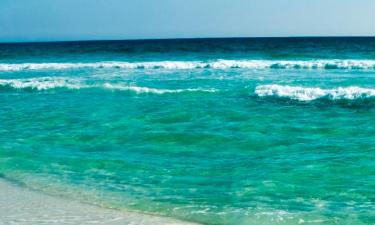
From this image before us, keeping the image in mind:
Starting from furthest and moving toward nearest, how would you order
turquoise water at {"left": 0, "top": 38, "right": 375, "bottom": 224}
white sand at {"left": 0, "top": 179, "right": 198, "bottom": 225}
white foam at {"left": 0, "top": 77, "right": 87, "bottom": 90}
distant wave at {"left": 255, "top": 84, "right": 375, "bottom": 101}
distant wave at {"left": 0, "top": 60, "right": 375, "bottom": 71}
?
distant wave at {"left": 0, "top": 60, "right": 375, "bottom": 71}, white foam at {"left": 0, "top": 77, "right": 87, "bottom": 90}, distant wave at {"left": 255, "top": 84, "right": 375, "bottom": 101}, turquoise water at {"left": 0, "top": 38, "right": 375, "bottom": 224}, white sand at {"left": 0, "top": 179, "right": 198, "bottom": 225}

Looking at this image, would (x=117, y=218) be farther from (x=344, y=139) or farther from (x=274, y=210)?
(x=344, y=139)

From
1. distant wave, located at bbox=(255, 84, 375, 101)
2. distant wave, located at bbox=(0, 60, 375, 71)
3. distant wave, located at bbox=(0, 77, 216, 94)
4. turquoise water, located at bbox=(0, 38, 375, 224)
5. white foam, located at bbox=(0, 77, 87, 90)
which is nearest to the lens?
turquoise water, located at bbox=(0, 38, 375, 224)

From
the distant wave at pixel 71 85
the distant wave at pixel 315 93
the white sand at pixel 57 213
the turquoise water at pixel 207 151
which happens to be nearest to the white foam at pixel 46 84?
the distant wave at pixel 71 85

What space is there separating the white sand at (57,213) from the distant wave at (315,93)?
11.3 m

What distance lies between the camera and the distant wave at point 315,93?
16.8m

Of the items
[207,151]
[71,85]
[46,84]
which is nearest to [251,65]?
[71,85]

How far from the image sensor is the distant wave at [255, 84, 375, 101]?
16.8 metres

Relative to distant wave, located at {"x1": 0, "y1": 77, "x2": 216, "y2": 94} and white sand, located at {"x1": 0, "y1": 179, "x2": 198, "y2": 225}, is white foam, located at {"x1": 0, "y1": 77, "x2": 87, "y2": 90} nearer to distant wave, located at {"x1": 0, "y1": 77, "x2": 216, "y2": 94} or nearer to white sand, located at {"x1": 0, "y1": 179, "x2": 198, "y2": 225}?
distant wave, located at {"x1": 0, "y1": 77, "x2": 216, "y2": 94}

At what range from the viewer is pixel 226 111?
572 inches

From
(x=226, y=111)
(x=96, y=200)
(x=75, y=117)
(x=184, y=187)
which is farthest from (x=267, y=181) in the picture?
(x=75, y=117)

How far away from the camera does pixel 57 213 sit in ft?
20.8

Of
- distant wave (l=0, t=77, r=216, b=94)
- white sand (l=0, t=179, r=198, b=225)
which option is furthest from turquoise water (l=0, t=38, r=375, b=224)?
distant wave (l=0, t=77, r=216, b=94)

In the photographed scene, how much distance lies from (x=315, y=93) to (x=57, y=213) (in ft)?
41.6

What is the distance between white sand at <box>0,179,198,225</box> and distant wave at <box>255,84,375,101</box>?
11.3 meters
